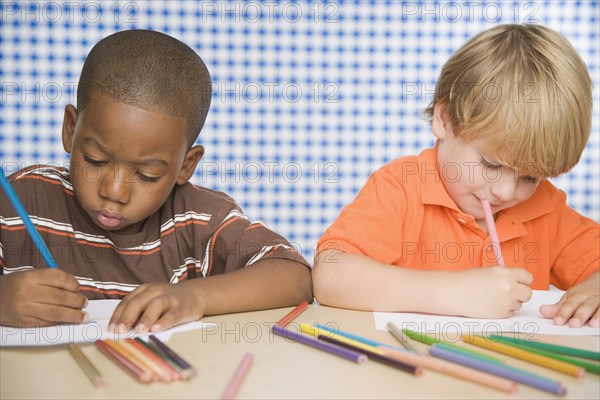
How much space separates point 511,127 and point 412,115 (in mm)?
1781

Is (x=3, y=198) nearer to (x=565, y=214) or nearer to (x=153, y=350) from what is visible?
(x=153, y=350)

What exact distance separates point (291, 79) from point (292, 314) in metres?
1.92

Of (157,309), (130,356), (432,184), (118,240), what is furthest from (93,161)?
(432,184)

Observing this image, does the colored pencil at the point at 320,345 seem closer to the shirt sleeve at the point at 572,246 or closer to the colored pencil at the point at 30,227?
the colored pencil at the point at 30,227

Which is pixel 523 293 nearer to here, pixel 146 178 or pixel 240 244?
pixel 240 244

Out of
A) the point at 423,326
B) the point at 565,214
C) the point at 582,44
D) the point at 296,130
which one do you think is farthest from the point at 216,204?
the point at 582,44

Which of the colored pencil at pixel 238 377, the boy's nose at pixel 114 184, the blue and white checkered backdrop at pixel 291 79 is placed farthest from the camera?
the blue and white checkered backdrop at pixel 291 79

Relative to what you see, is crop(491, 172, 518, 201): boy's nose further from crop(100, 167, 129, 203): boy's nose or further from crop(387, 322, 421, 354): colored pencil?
crop(100, 167, 129, 203): boy's nose

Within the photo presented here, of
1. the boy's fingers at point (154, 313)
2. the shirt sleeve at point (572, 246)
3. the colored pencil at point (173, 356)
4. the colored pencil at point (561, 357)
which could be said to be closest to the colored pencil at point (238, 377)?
the colored pencil at point (173, 356)

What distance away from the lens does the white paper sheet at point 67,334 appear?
2.05 feet

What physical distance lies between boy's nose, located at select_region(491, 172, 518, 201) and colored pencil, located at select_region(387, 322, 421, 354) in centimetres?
31

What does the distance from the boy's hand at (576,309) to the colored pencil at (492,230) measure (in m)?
0.09

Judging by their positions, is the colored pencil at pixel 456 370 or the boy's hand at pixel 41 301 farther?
the boy's hand at pixel 41 301

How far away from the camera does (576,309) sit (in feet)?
2.54
